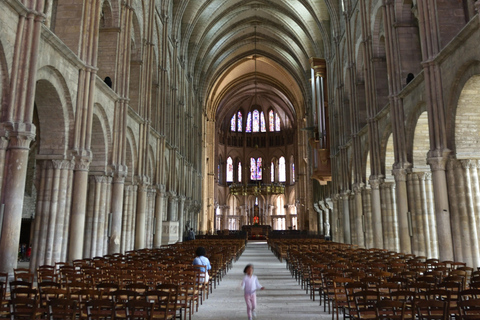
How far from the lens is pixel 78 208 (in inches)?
542

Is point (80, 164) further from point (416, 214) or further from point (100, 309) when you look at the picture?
point (416, 214)

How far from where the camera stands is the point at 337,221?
99.9ft

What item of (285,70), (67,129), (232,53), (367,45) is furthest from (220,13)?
(67,129)

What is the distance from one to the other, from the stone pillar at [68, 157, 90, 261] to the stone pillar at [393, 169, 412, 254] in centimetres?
1217

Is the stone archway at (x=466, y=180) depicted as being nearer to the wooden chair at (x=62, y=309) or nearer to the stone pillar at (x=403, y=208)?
the stone pillar at (x=403, y=208)

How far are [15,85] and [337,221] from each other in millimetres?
25429

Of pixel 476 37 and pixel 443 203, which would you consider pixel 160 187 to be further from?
pixel 476 37

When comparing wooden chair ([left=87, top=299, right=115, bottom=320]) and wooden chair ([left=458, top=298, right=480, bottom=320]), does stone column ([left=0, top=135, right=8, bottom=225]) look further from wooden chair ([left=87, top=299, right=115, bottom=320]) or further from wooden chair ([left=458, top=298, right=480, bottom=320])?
wooden chair ([left=458, top=298, right=480, bottom=320])

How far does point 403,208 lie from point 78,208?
12.7 m

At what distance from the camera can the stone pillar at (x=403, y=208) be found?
15.8m

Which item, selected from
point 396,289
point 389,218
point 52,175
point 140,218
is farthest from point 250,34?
point 396,289

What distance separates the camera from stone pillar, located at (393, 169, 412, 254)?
1577 cm

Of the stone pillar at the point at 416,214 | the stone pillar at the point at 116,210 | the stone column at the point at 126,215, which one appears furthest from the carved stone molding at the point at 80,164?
the stone pillar at the point at 416,214

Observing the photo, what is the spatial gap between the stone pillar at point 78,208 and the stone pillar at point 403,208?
12.2m
